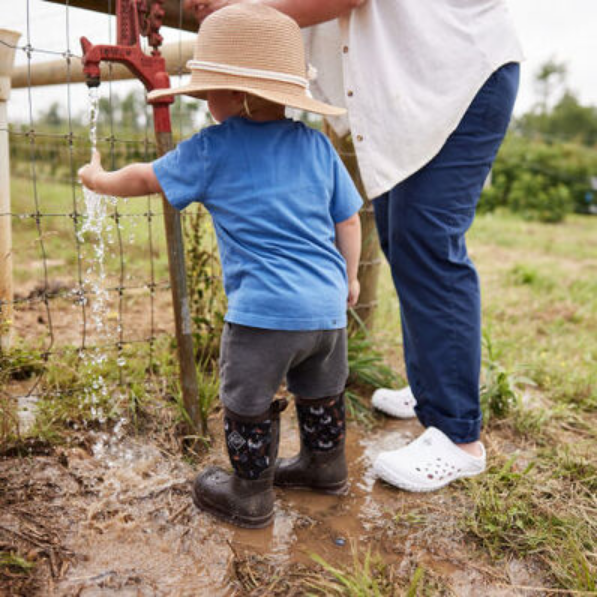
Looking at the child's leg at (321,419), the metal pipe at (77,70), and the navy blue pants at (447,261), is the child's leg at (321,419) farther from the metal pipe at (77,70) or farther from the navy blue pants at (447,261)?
the metal pipe at (77,70)

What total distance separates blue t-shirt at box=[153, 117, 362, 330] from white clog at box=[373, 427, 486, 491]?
0.62 metres

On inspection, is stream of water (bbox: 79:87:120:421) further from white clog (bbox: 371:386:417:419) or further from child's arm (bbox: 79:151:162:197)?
white clog (bbox: 371:386:417:419)

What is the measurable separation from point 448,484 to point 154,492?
3.16ft

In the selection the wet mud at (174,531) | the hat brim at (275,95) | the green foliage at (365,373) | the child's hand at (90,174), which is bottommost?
the wet mud at (174,531)

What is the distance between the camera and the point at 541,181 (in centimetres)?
1313

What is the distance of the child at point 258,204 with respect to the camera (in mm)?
1518

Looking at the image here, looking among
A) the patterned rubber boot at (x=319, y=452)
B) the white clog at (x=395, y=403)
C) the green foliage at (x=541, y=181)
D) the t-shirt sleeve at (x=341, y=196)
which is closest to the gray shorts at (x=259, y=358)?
the patterned rubber boot at (x=319, y=452)

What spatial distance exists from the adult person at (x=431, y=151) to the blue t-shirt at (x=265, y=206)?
318 mm

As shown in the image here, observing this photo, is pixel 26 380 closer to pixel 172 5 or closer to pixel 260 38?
pixel 172 5

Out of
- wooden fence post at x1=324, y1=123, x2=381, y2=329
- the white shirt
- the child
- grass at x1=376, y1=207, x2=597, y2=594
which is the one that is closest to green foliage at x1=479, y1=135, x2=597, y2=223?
grass at x1=376, y1=207, x2=597, y2=594

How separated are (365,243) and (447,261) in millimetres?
871

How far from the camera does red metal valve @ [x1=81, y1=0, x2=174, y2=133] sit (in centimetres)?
168

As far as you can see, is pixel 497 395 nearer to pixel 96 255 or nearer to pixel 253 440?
pixel 253 440

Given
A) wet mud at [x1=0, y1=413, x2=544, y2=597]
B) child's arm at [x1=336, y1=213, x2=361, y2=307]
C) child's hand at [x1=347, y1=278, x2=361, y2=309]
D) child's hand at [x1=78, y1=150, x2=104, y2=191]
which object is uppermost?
child's hand at [x1=78, y1=150, x2=104, y2=191]
